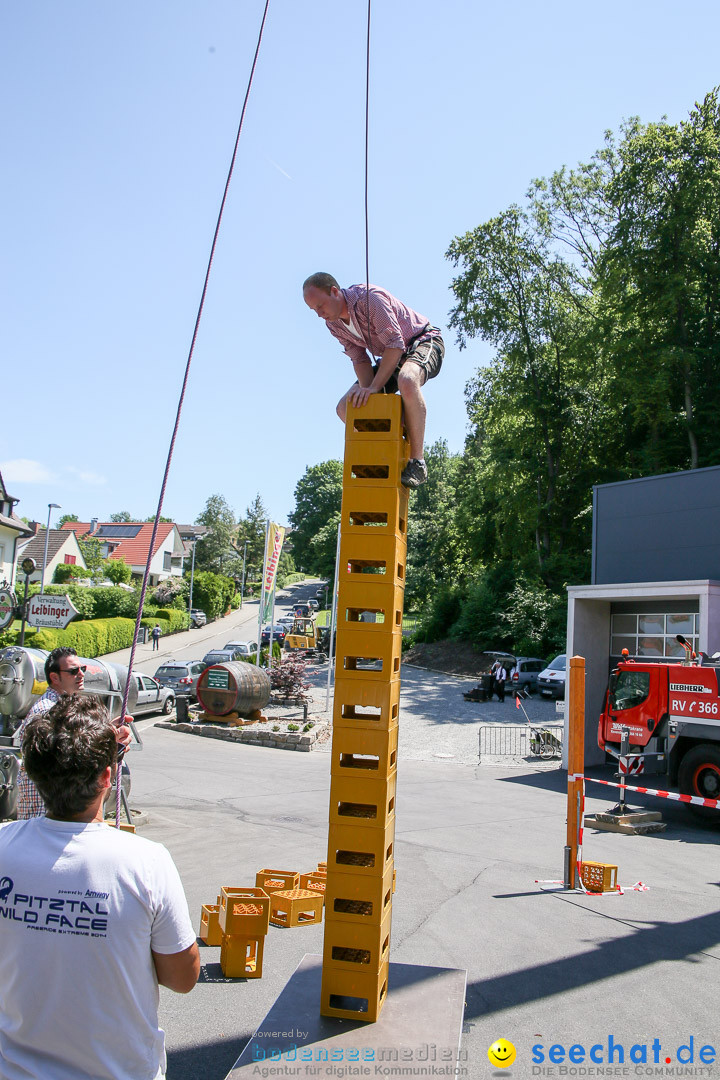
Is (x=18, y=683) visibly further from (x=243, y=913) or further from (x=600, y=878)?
(x=600, y=878)

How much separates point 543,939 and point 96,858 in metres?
5.08

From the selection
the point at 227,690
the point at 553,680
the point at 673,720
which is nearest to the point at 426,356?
the point at 673,720

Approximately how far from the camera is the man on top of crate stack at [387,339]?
173 inches

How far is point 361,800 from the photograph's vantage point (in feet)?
13.4

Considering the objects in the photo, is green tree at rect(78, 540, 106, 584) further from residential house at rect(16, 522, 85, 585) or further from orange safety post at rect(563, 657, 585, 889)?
orange safety post at rect(563, 657, 585, 889)

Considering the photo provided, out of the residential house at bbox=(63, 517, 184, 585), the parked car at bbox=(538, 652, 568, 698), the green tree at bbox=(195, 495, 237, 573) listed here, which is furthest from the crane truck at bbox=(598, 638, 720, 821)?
the green tree at bbox=(195, 495, 237, 573)

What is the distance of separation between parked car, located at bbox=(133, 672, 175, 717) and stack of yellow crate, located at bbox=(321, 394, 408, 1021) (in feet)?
65.2

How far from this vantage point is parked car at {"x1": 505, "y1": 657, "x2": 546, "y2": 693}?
3225 cm

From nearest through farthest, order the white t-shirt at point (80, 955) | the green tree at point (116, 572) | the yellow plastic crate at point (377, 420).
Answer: the white t-shirt at point (80, 955) → the yellow plastic crate at point (377, 420) → the green tree at point (116, 572)

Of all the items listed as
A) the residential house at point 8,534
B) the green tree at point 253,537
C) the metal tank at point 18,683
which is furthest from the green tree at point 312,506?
the metal tank at point 18,683

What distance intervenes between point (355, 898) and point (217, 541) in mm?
84153

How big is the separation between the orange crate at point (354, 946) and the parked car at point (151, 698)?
783 inches

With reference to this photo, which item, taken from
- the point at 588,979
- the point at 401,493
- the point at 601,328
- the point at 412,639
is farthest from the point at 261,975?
the point at 412,639

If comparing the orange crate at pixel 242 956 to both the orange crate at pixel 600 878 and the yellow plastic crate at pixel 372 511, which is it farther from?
the orange crate at pixel 600 878
